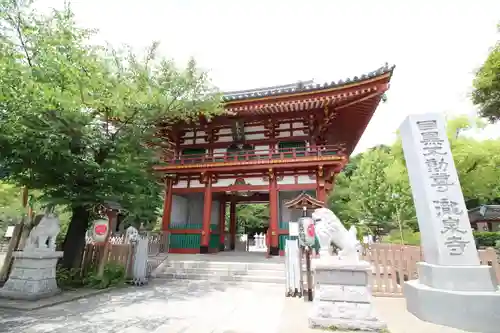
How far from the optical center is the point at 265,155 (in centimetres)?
1282

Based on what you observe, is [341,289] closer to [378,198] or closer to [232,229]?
[232,229]

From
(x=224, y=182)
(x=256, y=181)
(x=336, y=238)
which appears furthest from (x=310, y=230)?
(x=224, y=182)

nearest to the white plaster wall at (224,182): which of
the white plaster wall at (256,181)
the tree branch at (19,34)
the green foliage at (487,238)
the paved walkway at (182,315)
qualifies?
the white plaster wall at (256,181)

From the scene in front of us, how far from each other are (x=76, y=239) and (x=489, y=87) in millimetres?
17092

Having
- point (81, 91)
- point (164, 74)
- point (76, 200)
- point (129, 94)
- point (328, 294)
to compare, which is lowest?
point (328, 294)

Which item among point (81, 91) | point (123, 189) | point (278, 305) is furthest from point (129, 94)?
point (278, 305)

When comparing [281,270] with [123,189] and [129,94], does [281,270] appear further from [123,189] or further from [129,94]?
[129,94]

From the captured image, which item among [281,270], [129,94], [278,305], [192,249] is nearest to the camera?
[278,305]

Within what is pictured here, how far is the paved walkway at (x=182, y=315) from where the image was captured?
4.19m

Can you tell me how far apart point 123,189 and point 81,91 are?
304 cm

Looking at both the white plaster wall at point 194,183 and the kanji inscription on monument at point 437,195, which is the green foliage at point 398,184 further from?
the kanji inscription on monument at point 437,195

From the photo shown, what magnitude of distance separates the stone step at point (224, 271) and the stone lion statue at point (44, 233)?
385 cm

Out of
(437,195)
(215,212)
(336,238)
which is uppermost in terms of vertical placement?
(215,212)

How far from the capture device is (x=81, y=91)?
6.91 metres
